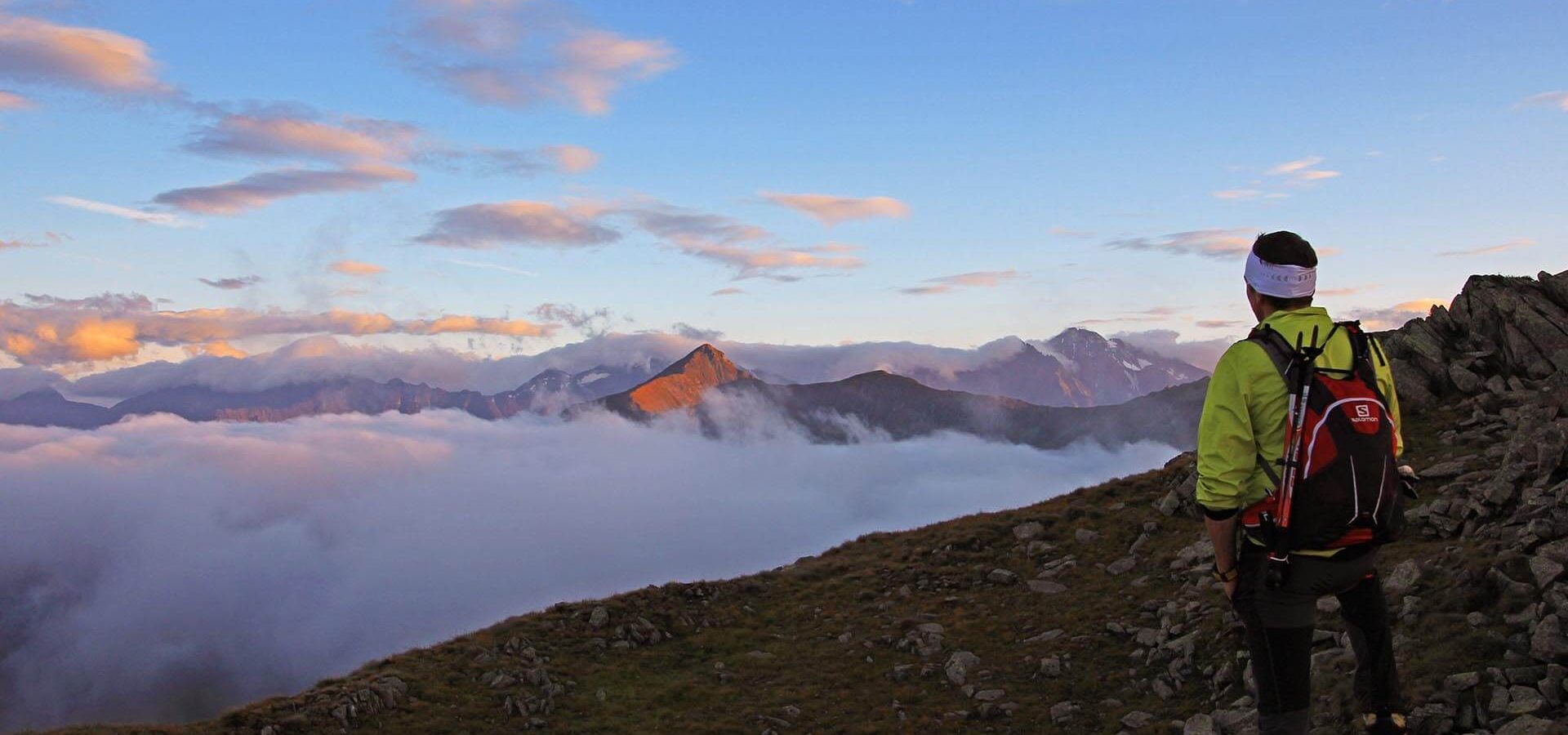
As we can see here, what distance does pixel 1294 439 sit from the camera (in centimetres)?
636

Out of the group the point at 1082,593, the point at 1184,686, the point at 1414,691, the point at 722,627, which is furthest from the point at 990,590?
the point at 1414,691

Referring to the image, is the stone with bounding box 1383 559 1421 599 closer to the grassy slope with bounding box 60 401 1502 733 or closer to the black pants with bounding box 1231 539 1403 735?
the grassy slope with bounding box 60 401 1502 733

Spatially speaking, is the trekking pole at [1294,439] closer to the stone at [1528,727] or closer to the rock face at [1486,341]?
the stone at [1528,727]

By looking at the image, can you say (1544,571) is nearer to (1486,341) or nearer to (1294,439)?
(1294,439)

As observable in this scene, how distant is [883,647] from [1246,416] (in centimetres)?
2202

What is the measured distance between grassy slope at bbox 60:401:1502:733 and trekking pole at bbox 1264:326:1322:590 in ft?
26.3

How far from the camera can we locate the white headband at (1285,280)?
688 cm

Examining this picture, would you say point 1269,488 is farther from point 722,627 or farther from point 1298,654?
point 722,627

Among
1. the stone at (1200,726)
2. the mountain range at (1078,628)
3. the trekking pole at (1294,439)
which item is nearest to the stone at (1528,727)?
the mountain range at (1078,628)

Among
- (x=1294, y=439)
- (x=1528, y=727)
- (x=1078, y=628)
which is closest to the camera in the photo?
(x=1294, y=439)

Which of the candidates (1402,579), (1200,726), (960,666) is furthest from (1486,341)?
(1200,726)

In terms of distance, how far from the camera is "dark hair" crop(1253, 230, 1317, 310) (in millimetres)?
6914

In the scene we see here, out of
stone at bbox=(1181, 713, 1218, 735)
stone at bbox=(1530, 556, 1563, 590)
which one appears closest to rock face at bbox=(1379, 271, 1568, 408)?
stone at bbox=(1530, 556, 1563, 590)

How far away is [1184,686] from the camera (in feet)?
59.6
